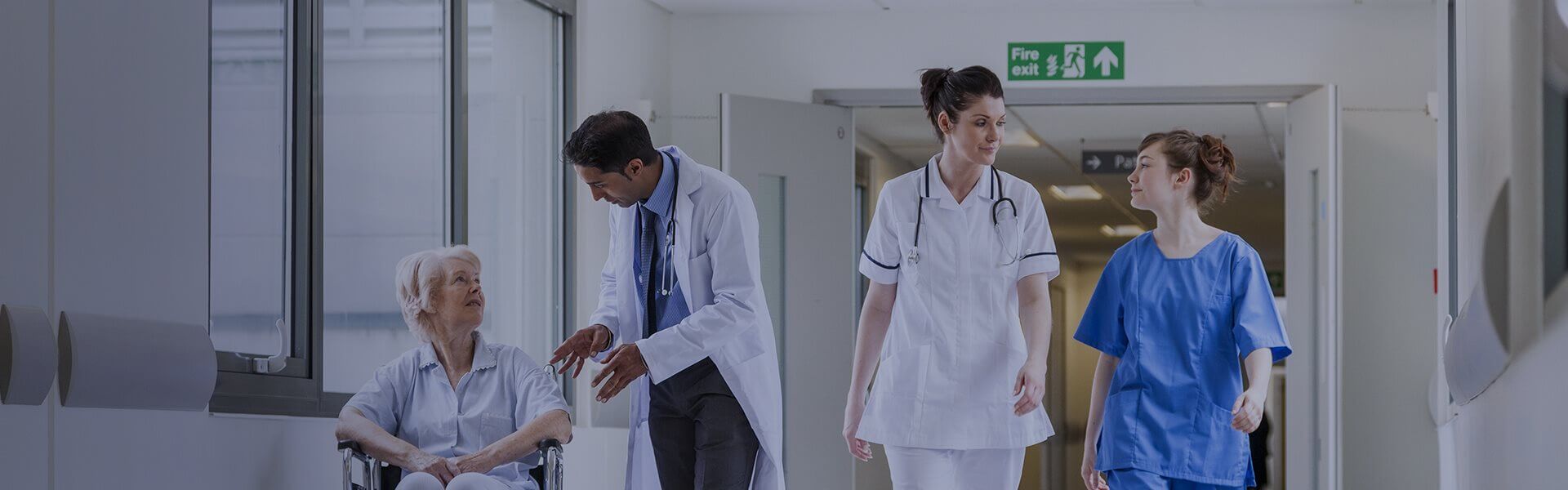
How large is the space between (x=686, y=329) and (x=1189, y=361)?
1.12 meters

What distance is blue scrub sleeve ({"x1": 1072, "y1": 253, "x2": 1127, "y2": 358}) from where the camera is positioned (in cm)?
357

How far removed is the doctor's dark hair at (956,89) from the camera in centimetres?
345

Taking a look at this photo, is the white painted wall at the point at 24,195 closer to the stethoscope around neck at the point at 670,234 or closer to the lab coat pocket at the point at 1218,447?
the stethoscope around neck at the point at 670,234

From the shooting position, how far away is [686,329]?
3.18 meters

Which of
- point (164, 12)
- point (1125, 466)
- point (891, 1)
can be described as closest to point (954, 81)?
point (1125, 466)

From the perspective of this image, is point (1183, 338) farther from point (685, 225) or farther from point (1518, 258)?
point (1518, 258)

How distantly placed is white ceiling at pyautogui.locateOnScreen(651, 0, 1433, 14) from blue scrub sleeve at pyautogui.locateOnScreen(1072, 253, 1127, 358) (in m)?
3.21

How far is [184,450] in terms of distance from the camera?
3055mm

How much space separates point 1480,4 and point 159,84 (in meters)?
2.39

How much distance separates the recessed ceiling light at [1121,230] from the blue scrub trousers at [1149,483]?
1264 cm

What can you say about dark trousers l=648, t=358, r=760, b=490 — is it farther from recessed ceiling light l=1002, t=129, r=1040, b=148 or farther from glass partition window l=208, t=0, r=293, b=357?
recessed ceiling light l=1002, t=129, r=1040, b=148

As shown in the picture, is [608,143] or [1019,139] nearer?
[608,143]

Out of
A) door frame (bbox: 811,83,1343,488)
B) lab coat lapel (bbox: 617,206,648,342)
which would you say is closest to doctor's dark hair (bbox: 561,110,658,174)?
lab coat lapel (bbox: 617,206,648,342)

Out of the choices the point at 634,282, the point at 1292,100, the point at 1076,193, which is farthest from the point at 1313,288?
the point at 1076,193
